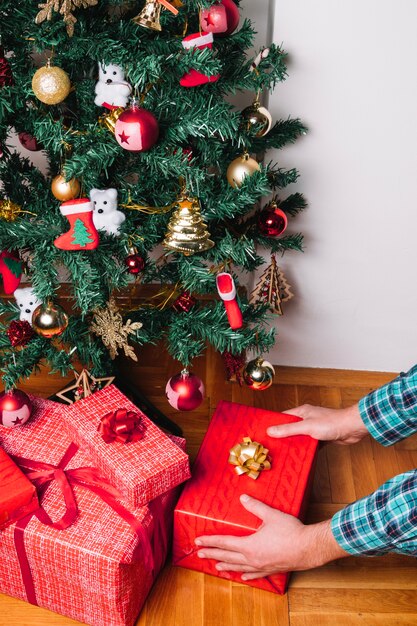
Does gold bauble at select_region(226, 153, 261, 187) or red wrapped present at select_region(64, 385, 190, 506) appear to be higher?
gold bauble at select_region(226, 153, 261, 187)

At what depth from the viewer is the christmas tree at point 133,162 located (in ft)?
3.43

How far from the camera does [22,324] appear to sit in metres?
1.26

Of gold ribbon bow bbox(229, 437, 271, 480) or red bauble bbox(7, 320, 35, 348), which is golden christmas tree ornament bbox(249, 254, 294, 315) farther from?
red bauble bbox(7, 320, 35, 348)

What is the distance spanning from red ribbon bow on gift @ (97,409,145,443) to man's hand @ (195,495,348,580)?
0.22 metres

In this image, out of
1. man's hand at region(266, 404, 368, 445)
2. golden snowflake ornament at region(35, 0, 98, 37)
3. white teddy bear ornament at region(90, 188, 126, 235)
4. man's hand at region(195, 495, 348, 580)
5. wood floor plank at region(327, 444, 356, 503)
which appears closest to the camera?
golden snowflake ornament at region(35, 0, 98, 37)

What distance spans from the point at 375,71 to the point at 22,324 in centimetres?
83

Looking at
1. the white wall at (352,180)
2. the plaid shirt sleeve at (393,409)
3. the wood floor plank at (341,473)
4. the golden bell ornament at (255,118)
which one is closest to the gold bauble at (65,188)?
the golden bell ornament at (255,118)

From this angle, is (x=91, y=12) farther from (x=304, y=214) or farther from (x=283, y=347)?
(x=283, y=347)

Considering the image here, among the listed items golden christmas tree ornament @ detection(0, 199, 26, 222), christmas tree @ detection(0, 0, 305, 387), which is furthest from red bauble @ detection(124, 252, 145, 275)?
golden christmas tree ornament @ detection(0, 199, 26, 222)

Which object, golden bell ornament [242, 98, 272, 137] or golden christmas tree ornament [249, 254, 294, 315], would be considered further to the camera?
golden christmas tree ornament [249, 254, 294, 315]

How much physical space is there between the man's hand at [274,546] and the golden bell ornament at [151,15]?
79cm

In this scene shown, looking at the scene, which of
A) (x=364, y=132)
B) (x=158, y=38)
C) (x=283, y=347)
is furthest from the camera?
(x=283, y=347)

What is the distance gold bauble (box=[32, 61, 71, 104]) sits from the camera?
3.36 ft

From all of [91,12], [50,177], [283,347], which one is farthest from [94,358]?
[91,12]
